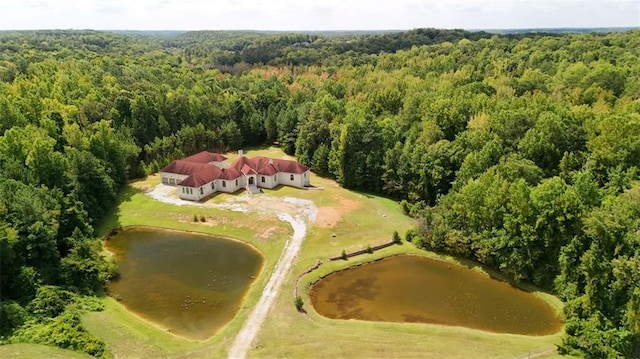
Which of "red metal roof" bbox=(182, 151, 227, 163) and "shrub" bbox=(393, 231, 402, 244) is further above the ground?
"red metal roof" bbox=(182, 151, 227, 163)

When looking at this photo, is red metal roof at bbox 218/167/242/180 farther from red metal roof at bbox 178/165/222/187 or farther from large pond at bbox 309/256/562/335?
large pond at bbox 309/256/562/335

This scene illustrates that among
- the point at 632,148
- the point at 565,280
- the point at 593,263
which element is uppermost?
the point at 632,148

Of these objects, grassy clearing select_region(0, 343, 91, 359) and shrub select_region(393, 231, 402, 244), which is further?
shrub select_region(393, 231, 402, 244)

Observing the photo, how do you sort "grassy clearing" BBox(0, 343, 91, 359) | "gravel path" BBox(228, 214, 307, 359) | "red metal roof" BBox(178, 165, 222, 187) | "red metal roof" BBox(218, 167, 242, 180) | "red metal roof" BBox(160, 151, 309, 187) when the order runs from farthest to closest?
1. "red metal roof" BBox(218, 167, 242, 180)
2. "red metal roof" BBox(160, 151, 309, 187)
3. "red metal roof" BBox(178, 165, 222, 187)
4. "gravel path" BBox(228, 214, 307, 359)
5. "grassy clearing" BBox(0, 343, 91, 359)

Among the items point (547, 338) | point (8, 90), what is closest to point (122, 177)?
point (8, 90)

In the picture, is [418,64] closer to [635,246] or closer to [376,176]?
[376,176]

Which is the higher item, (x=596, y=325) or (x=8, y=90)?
(x=8, y=90)

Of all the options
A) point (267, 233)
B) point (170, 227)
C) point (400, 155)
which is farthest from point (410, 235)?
point (170, 227)

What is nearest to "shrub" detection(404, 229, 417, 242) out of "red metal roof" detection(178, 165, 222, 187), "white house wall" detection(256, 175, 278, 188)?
"white house wall" detection(256, 175, 278, 188)
